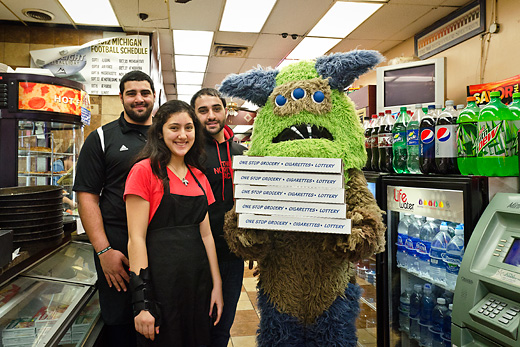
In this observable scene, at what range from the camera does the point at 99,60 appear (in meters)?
5.36

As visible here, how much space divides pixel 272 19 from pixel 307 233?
4.25 meters

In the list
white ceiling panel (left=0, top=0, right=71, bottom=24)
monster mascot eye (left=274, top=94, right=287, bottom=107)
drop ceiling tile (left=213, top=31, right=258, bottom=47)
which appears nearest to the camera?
monster mascot eye (left=274, top=94, right=287, bottom=107)

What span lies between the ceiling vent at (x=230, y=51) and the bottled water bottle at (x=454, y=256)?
16.2 feet

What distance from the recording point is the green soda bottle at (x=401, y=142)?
7.76 ft

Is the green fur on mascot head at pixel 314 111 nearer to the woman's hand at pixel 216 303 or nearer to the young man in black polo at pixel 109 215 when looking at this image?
the woman's hand at pixel 216 303

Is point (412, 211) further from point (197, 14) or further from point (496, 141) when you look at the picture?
point (197, 14)

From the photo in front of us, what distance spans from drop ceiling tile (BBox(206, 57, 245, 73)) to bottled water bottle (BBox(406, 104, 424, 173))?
200 inches

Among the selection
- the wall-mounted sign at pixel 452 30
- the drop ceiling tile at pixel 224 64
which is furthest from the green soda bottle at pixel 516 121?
the drop ceiling tile at pixel 224 64

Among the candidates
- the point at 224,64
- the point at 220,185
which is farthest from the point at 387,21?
the point at 220,185

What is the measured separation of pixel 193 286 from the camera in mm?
1528

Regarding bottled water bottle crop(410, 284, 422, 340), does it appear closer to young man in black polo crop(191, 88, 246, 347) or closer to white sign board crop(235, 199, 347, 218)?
young man in black polo crop(191, 88, 246, 347)

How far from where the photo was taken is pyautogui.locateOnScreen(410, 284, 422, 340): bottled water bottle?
2.45 m

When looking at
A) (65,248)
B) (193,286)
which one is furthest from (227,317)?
(65,248)

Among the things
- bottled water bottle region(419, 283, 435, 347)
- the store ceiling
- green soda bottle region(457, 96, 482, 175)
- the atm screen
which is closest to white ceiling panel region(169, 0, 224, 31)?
the store ceiling
